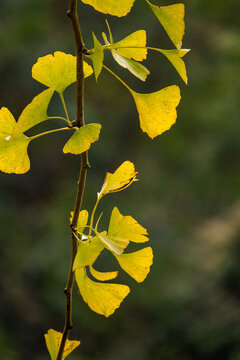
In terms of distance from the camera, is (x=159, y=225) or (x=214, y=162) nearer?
(x=214, y=162)

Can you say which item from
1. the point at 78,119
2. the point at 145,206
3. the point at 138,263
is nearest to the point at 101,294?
the point at 138,263

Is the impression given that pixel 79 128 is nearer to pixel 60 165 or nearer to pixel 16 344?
pixel 16 344

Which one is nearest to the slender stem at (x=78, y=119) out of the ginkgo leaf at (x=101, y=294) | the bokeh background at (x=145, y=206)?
the ginkgo leaf at (x=101, y=294)

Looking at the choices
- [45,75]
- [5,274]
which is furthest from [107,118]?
[45,75]

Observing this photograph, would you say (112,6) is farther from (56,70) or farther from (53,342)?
(53,342)

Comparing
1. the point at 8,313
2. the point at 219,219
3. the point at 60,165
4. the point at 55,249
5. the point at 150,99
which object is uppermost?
the point at 150,99

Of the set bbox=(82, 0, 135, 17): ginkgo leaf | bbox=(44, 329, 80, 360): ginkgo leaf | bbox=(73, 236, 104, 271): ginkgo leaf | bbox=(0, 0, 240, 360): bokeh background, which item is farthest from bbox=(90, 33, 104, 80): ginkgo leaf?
bbox=(0, 0, 240, 360): bokeh background

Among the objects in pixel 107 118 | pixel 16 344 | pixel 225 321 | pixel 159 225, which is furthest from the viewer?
pixel 107 118
